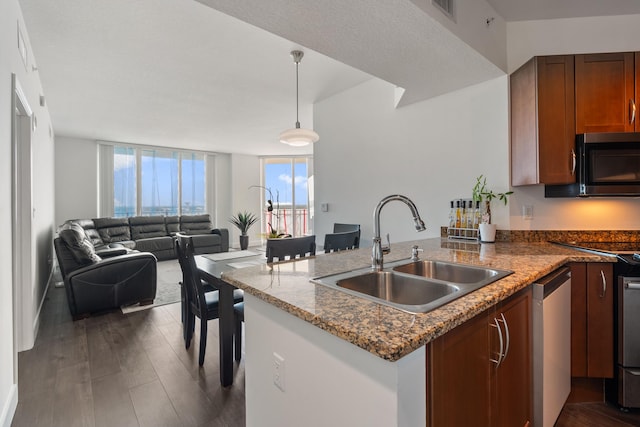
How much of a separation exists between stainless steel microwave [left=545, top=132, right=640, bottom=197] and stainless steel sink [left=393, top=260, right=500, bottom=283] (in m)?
1.25

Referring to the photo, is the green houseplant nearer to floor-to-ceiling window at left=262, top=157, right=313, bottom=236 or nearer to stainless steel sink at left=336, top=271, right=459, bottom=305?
stainless steel sink at left=336, top=271, right=459, bottom=305

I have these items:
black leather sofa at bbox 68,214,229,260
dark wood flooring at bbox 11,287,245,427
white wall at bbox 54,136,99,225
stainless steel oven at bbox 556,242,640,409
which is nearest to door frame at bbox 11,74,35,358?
dark wood flooring at bbox 11,287,245,427

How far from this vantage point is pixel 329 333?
0.93 metres

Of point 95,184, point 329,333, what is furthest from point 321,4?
point 95,184

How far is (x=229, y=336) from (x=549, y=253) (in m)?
2.08

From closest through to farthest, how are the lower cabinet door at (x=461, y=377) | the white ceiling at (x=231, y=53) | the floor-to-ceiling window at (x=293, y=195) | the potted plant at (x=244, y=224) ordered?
the lower cabinet door at (x=461, y=377)
the white ceiling at (x=231, y=53)
the potted plant at (x=244, y=224)
the floor-to-ceiling window at (x=293, y=195)

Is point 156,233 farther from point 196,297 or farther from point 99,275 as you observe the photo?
point 196,297

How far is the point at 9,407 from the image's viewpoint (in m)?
1.71

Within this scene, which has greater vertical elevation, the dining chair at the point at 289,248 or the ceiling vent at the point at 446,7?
the ceiling vent at the point at 446,7

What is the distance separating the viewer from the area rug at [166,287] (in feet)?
11.5

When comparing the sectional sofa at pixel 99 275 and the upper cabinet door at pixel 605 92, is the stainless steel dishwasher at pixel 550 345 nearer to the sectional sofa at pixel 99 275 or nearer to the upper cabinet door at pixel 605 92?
the upper cabinet door at pixel 605 92

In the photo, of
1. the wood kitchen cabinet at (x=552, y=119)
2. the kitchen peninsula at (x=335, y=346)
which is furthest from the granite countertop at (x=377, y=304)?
the wood kitchen cabinet at (x=552, y=119)

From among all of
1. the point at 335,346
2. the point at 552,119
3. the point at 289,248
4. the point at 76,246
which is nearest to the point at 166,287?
the point at 76,246

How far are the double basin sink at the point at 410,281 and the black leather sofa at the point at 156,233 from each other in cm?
558
